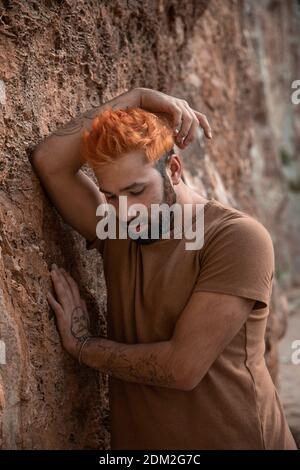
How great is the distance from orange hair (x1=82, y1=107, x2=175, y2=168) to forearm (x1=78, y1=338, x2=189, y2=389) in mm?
594

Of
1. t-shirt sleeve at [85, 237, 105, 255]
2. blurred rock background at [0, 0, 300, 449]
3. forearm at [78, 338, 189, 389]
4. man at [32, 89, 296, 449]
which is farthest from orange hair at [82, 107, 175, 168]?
forearm at [78, 338, 189, 389]

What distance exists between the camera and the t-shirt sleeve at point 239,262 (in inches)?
80.2

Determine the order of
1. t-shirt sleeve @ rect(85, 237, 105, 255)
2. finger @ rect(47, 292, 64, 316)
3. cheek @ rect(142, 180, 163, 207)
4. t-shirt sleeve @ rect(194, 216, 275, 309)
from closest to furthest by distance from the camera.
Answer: t-shirt sleeve @ rect(194, 216, 275, 309) → cheek @ rect(142, 180, 163, 207) → finger @ rect(47, 292, 64, 316) → t-shirt sleeve @ rect(85, 237, 105, 255)

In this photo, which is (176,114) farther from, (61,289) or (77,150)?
(61,289)

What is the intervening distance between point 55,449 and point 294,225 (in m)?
8.25

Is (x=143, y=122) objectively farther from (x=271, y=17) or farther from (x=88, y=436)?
(x=271, y=17)

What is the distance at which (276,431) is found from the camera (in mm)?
2205

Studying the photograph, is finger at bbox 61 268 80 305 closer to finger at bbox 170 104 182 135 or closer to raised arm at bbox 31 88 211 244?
raised arm at bbox 31 88 211 244

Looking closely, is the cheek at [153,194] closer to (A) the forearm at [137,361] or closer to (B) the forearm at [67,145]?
(B) the forearm at [67,145]

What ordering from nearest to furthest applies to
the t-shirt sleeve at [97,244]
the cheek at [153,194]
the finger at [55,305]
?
the cheek at [153,194] → the finger at [55,305] → the t-shirt sleeve at [97,244]

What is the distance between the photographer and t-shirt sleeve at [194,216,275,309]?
6.68 feet

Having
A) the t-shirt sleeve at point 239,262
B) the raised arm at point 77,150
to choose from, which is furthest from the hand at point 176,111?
the t-shirt sleeve at point 239,262

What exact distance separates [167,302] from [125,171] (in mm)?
439

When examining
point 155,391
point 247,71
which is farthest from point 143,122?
point 247,71
